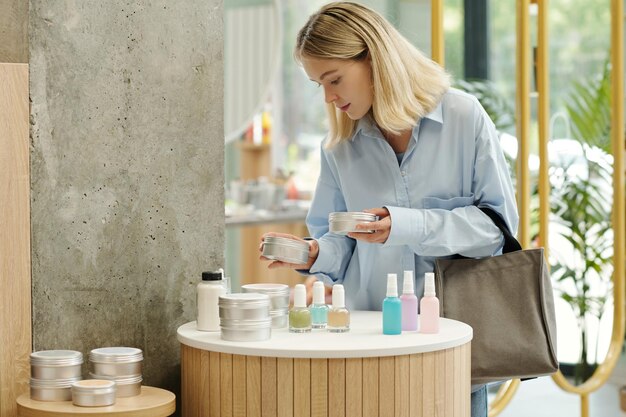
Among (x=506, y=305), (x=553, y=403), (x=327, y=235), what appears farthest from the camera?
(x=553, y=403)

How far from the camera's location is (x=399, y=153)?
2.77 metres

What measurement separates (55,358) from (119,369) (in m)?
0.15

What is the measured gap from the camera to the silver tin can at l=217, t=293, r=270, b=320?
2295 mm

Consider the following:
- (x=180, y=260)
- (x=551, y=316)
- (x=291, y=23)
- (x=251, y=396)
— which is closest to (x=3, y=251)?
(x=180, y=260)

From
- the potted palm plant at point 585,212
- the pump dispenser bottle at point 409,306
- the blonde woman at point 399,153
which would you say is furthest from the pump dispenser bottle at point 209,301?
the potted palm plant at point 585,212

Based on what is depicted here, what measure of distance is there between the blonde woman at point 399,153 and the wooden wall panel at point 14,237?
66cm

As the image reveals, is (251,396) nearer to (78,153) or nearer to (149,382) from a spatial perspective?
(149,382)

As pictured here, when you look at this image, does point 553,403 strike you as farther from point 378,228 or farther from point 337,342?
point 337,342

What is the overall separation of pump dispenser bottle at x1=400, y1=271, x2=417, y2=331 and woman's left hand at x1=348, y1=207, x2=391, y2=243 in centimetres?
16

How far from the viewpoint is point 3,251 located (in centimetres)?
237

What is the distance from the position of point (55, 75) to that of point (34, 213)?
0.33 meters

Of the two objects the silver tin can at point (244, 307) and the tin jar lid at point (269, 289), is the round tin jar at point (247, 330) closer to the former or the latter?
the silver tin can at point (244, 307)

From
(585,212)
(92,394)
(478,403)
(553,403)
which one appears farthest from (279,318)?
(553,403)

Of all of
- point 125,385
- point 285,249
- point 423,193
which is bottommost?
point 125,385
